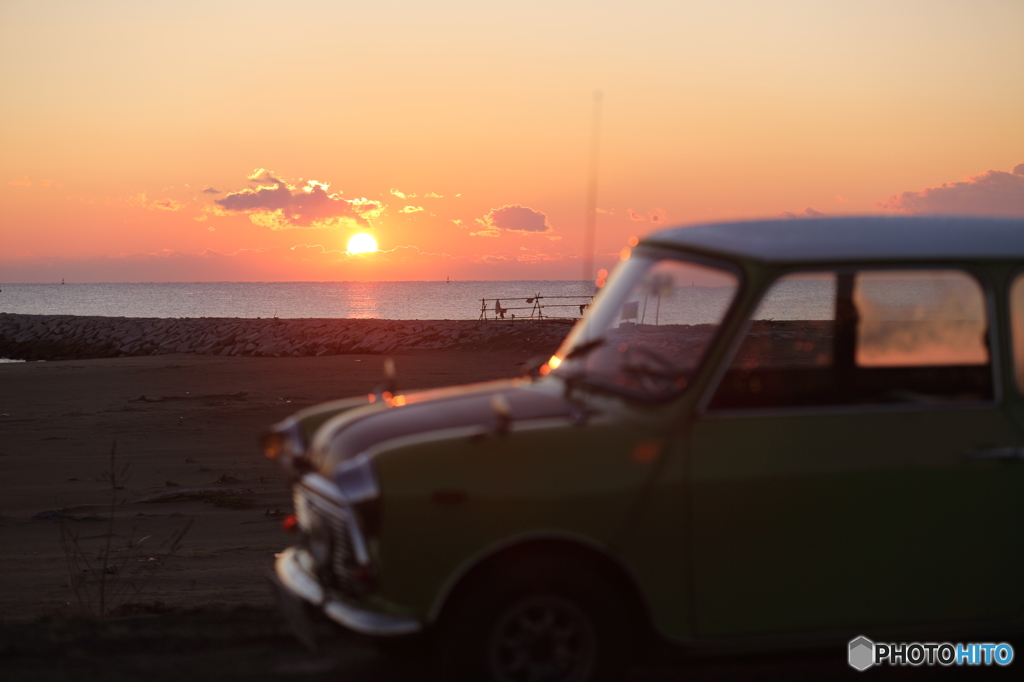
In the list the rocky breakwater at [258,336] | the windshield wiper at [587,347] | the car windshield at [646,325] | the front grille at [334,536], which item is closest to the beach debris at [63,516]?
the front grille at [334,536]

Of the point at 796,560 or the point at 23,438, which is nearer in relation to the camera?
the point at 796,560

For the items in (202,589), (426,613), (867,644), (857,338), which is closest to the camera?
(426,613)

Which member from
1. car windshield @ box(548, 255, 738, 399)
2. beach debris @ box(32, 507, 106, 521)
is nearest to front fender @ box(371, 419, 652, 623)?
car windshield @ box(548, 255, 738, 399)

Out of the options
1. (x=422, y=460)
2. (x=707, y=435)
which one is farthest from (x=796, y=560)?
(x=422, y=460)

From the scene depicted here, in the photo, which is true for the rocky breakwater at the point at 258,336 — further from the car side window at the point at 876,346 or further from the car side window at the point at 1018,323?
the car side window at the point at 1018,323

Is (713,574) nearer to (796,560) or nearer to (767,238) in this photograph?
(796,560)

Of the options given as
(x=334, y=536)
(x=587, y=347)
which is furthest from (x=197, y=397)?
(x=334, y=536)

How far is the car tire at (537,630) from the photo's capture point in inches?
143

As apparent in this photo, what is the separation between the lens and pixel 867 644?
3904 millimetres

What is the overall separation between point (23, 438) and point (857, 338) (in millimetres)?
13325

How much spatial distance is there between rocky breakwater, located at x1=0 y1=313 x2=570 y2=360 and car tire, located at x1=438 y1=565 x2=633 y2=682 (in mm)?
25289

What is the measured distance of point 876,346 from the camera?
4520mm

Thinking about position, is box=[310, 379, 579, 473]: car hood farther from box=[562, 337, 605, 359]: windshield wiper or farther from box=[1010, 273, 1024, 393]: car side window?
box=[1010, 273, 1024, 393]: car side window

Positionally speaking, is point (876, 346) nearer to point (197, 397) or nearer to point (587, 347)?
point (587, 347)
